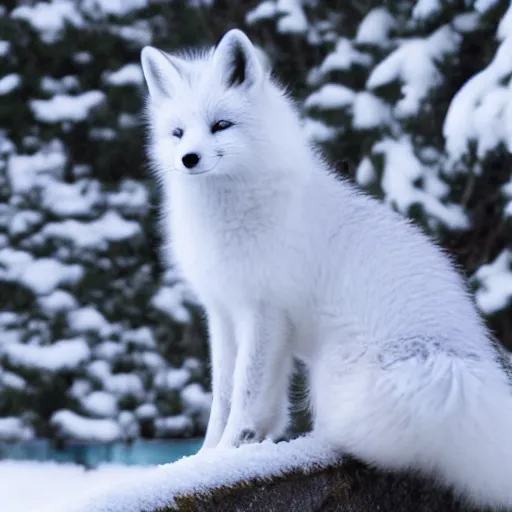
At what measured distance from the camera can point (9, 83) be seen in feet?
15.2

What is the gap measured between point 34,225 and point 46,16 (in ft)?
3.51

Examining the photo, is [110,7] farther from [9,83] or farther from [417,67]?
[417,67]

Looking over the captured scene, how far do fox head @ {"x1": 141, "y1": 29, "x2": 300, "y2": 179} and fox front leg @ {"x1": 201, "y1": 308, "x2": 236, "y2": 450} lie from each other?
39cm

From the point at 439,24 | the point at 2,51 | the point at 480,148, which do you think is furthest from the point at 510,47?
the point at 2,51

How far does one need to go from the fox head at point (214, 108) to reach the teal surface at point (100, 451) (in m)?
2.41

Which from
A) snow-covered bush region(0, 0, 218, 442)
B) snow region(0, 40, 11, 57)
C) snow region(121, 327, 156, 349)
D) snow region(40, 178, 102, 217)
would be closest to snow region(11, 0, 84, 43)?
snow-covered bush region(0, 0, 218, 442)

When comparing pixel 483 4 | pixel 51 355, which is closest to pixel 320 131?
pixel 483 4

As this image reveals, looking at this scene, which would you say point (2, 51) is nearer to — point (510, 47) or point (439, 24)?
point (439, 24)

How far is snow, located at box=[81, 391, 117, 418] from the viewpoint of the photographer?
4.38 metres

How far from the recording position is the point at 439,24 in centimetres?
384

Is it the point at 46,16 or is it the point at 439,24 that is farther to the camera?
the point at 46,16

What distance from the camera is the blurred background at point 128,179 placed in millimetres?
3900

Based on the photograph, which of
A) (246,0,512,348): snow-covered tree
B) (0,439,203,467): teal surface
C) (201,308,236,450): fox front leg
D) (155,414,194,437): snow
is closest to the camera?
(201,308,236,450): fox front leg

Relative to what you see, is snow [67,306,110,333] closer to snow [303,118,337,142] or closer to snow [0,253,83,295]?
snow [0,253,83,295]
